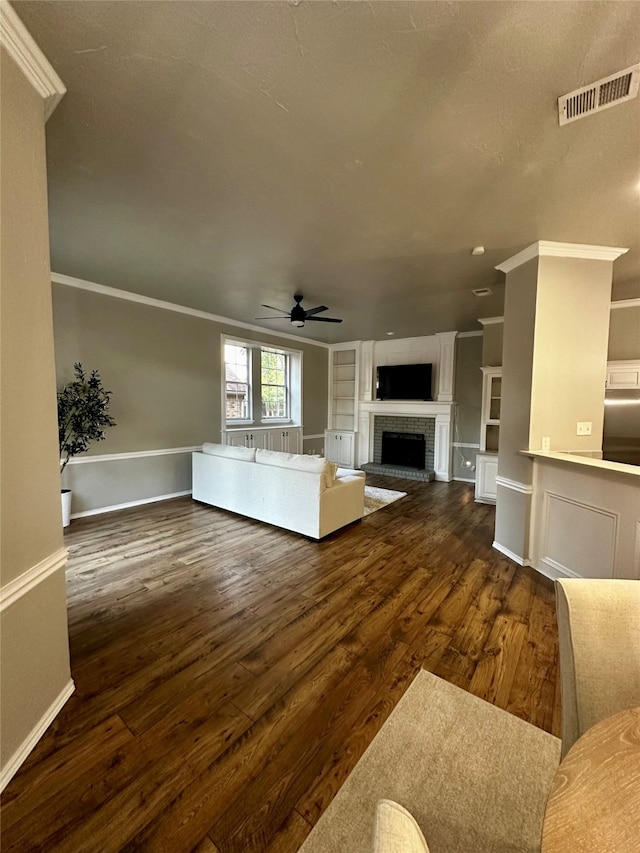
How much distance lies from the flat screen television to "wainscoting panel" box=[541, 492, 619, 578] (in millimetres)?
3922

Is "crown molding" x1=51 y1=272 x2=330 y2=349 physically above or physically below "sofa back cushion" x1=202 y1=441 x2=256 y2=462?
above

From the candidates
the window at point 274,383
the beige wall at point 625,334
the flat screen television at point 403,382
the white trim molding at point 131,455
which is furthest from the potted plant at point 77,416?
the beige wall at point 625,334

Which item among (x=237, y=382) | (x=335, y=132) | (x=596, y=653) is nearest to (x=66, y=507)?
(x=237, y=382)

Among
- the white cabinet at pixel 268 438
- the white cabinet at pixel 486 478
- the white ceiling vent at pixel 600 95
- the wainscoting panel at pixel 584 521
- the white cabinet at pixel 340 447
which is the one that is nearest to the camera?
the white ceiling vent at pixel 600 95

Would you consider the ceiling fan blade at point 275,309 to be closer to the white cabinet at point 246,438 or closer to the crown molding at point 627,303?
the white cabinet at point 246,438

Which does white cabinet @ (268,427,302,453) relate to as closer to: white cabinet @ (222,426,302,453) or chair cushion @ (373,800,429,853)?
white cabinet @ (222,426,302,453)

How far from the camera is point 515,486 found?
3135 millimetres

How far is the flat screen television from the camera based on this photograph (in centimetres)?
655

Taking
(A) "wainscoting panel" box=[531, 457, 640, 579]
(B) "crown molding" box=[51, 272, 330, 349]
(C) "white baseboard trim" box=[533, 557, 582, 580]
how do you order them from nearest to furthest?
(A) "wainscoting panel" box=[531, 457, 640, 579] → (C) "white baseboard trim" box=[533, 557, 582, 580] → (B) "crown molding" box=[51, 272, 330, 349]

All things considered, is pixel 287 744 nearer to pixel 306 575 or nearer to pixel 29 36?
pixel 306 575

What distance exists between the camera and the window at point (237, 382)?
5977 mm

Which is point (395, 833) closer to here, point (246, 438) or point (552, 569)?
point (552, 569)

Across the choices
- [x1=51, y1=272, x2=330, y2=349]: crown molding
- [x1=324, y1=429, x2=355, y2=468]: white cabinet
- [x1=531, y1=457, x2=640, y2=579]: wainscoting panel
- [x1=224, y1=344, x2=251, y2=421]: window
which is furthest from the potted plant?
[x1=324, y1=429, x2=355, y2=468]: white cabinet

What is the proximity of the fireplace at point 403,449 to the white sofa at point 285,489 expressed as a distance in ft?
10.1
